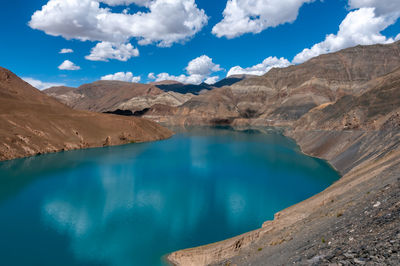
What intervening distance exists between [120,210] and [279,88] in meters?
132

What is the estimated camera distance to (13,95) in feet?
214

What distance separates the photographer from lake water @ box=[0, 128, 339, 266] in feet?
51.8

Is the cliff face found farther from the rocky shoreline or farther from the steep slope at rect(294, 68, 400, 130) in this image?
the steep slope at rect(294, 68, 400, 130)

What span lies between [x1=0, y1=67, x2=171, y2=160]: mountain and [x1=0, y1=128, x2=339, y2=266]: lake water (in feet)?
20.8

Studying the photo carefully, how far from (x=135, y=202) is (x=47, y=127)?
141 ft

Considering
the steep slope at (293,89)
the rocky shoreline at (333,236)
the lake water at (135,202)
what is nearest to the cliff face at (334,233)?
the rocky shoreline at (333,236)

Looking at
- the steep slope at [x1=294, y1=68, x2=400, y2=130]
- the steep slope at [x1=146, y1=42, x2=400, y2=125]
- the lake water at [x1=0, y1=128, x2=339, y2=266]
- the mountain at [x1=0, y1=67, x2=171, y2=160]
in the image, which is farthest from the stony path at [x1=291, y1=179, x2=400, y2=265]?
the steep slope at [x1=146, y1=42, x2=400, y2=125]

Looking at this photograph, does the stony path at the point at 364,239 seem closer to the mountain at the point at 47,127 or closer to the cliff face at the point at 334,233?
the cliff face at the point at 334,233

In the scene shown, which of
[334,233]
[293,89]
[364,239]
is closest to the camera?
[364,239]

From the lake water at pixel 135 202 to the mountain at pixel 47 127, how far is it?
6.34 m

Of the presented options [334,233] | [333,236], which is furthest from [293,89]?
[333,236]

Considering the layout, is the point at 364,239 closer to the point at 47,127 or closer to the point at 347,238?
the point at 347,238

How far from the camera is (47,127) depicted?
181 ft

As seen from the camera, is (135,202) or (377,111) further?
(377,111)
